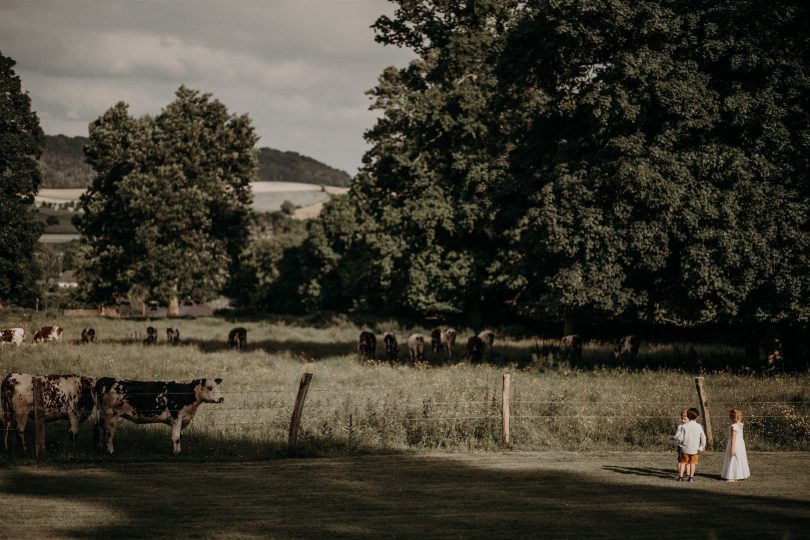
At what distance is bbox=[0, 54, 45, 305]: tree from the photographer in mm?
43219

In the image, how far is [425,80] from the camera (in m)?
44.1

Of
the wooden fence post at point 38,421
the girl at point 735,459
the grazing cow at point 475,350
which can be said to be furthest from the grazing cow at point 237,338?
the girl at point 735,459

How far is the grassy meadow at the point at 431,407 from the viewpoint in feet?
57.5

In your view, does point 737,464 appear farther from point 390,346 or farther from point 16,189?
point 16,189

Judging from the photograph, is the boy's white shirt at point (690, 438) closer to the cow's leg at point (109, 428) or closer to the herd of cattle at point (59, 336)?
the cow's leg at point (109, 428)

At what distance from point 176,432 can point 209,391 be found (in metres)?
1.45

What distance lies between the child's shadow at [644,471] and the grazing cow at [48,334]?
3158cm

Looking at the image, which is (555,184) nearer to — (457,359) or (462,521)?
(457,359)

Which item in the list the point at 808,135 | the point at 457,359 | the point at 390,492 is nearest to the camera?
the point at 390,492

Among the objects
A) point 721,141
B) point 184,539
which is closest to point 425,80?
point 721,141

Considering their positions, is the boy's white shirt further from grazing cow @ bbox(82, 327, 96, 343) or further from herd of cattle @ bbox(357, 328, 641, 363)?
grazing cow @ bbox(82, 327, 96, 343)

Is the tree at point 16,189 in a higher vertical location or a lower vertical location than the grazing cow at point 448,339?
higher

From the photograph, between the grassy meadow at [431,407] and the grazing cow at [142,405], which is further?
the grassy meadow at [431,407]

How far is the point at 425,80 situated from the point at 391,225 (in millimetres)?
8878
